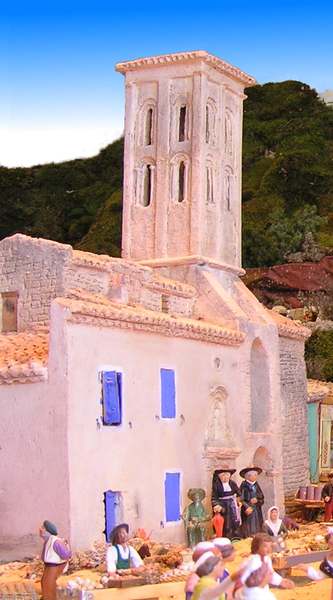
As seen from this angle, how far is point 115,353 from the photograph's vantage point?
2148 centimetres

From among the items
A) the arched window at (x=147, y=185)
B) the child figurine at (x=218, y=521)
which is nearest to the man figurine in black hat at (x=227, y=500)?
the child figurine at (x=218, y=521)

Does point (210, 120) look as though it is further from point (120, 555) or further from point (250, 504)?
point (120, 555)

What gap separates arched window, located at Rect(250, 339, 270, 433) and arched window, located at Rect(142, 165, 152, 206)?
15.3 ft

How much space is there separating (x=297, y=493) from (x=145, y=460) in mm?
6969

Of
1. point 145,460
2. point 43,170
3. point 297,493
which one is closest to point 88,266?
point 145,460

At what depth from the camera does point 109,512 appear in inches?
818

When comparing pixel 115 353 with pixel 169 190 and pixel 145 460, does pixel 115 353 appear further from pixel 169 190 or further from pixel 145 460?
pixel 169 190

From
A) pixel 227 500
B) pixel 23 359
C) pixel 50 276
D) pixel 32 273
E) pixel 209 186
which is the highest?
pixel 209 186

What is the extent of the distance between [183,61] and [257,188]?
127 feet

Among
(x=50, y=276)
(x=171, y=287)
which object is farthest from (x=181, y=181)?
(x=50, y=276)

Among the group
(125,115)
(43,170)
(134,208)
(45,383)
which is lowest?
(45,383)

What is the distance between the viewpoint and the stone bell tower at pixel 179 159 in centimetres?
2762

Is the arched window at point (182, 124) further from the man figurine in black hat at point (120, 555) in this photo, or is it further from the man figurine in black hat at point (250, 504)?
the man figurine in black hat at point (120, 555)

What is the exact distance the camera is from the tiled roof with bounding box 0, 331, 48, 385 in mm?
20234
